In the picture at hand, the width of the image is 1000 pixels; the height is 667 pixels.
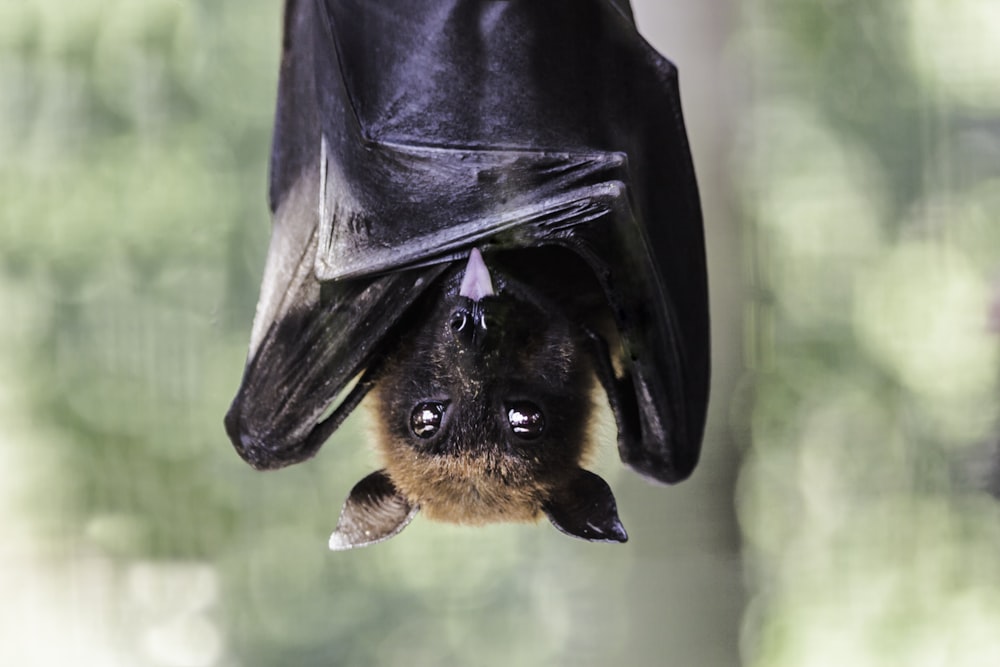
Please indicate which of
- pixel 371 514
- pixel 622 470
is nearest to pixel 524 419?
pixel 371 514

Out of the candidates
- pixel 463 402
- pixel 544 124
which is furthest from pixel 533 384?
pixel 544 124

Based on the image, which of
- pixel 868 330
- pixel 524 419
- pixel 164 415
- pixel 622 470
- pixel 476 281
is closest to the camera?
pixel 476 281

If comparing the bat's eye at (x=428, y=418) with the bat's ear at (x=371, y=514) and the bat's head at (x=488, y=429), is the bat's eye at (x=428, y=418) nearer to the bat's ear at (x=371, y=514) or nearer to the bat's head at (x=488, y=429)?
the bat's head at (x=488, y=429)

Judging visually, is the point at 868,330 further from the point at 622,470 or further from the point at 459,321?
the point at 459,321

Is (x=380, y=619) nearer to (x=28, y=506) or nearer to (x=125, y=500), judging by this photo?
(x=125, y=500)

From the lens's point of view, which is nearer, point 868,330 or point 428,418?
point 428,418

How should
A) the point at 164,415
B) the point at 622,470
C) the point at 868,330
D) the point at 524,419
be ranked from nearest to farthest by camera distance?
the point at 524,419 → the point at 622,470 → the point at 164,415 → the point at 868,330

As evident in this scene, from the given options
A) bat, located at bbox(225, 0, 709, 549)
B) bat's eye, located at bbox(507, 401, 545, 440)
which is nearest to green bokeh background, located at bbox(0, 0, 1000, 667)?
bat, located at bbox(225, 0, 709, 549)
